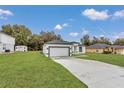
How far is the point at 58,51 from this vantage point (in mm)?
32969

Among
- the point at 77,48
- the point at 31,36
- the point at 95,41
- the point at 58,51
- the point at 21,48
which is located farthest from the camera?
the point at 95,41

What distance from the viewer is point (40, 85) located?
7871 mm

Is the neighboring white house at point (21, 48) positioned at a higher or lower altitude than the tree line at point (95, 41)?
lower

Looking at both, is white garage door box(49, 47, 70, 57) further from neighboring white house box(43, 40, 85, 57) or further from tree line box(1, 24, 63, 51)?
tree line box(1, 24, 63, 51)

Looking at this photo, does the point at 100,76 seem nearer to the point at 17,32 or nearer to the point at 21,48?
the point at 17,32

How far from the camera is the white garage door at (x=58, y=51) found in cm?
3247

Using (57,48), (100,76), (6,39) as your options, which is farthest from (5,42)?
(100,76)

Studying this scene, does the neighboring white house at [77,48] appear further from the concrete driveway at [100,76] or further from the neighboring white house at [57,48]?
the concrete driveway at [100,76]

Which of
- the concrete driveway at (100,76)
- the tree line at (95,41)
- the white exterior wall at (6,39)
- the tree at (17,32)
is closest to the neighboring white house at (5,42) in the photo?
the white exterior wall at (6,39)

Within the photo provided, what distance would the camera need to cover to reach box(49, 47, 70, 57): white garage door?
107 feet

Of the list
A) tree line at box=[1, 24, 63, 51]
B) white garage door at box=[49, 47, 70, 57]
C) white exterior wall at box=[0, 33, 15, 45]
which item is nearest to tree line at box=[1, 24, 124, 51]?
tree line at box=[1, 24, 63, 51]
